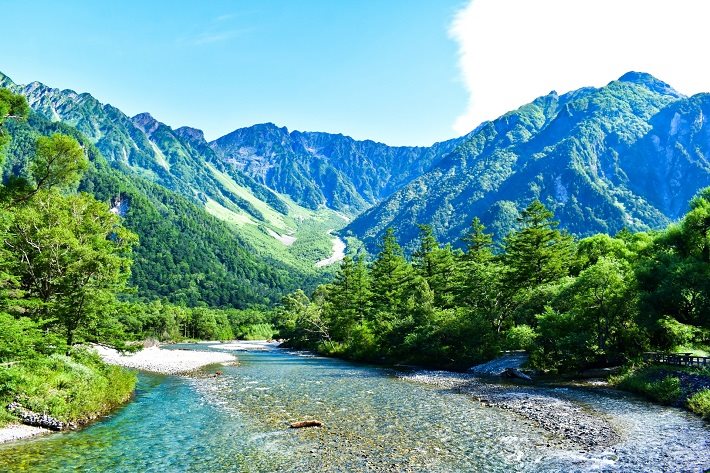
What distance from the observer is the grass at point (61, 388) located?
2466 cm

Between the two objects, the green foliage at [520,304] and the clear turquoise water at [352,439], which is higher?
the green foliage at [520,304]

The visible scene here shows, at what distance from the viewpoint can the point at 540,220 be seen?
71.8 metres

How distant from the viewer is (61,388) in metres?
28.0

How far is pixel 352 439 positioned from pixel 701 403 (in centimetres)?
2238

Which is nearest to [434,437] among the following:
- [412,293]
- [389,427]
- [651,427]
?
[389,427]

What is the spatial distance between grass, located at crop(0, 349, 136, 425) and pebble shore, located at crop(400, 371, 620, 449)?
2637cm

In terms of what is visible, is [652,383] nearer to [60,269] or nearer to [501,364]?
[501,364]

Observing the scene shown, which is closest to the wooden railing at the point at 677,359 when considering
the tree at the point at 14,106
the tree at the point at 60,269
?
the tree at the point at 60,269

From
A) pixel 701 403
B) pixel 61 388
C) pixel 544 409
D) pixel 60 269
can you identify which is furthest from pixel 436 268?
pixel 61 388

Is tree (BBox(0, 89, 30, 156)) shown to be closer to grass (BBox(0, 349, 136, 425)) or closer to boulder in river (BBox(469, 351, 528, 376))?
grass (BBox(0, 349, 136, 425))

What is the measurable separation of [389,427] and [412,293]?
182 ft

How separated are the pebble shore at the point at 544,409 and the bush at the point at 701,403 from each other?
632 cm

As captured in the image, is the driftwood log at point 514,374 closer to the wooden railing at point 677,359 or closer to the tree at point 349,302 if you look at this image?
the wooden railing at point 677,359

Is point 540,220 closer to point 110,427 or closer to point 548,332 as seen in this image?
point 548,332
